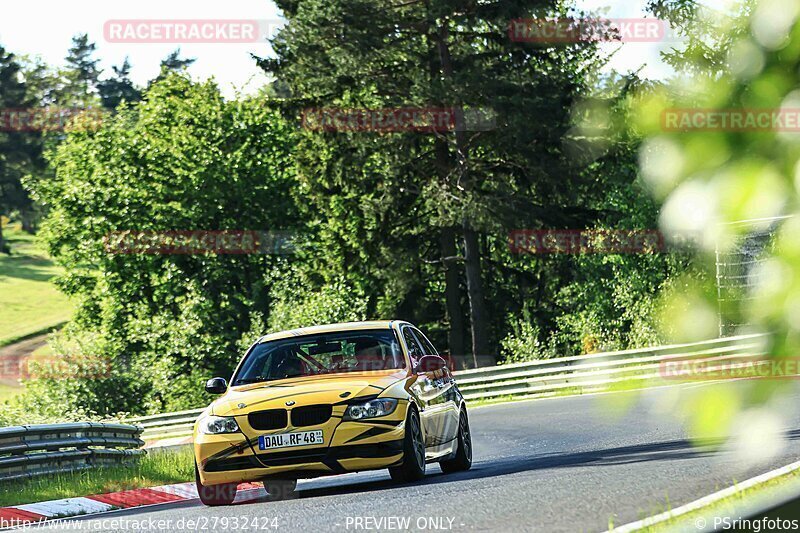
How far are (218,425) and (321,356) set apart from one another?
1.66 metres

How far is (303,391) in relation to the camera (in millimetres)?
11570

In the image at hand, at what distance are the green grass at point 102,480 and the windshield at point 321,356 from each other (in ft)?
9.46

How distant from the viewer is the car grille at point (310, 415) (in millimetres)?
11258

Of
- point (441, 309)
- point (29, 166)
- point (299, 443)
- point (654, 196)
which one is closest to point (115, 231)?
point (441, 309)

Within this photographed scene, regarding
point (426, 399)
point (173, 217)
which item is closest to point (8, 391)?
point (173, 217)

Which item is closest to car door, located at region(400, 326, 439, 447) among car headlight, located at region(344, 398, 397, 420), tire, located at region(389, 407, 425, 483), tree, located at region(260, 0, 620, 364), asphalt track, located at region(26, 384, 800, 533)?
tire, located at region(389, 407, 425, 483)

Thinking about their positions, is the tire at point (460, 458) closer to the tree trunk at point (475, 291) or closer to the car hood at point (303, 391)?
the car hood at point (303, 391)

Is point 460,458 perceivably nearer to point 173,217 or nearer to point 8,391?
point 173,217

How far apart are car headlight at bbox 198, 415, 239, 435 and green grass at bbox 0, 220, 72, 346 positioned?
73.9 m

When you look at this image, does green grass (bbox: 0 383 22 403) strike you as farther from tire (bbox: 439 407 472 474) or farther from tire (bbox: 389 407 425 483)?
tire (bbox: 389 407 425 483)

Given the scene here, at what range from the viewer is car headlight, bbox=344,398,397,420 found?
446 inches

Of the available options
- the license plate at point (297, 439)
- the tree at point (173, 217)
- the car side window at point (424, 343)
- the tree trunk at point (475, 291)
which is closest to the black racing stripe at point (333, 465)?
the license plate at point (297, 439)

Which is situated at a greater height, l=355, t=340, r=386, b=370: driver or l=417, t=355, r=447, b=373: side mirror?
l=355, t=340, r=386, b=370: driver

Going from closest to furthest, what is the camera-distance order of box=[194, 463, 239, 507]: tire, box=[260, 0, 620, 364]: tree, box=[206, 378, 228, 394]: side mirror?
box=[194, 463, 239, 507]: tire → box=[206, 378, 228, 394]: side mirror → box=[260, 0, 620, 364]: tree
